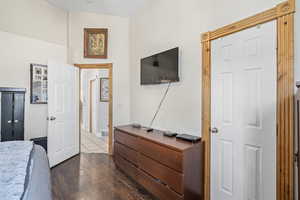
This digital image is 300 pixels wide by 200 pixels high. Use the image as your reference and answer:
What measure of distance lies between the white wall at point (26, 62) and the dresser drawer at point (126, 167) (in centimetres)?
171

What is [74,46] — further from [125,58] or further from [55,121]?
[55,121]

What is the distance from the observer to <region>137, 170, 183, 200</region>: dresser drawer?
6.42ft

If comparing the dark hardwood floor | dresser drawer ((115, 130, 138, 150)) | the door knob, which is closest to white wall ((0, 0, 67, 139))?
the dark hardwood floor

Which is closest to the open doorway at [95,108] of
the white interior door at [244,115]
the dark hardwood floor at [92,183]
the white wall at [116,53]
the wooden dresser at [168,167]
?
the white wall at [116,53]

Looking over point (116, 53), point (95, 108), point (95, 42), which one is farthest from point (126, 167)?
point (95, 108)

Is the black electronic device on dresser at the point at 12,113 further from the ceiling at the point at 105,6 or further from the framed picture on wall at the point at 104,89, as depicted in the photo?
the framed picture on wall at the point at 104,89

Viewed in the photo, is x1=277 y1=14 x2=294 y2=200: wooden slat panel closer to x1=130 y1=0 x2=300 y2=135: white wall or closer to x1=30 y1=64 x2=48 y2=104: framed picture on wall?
x1=130 y1=0 x2=300 y2=135: white wall

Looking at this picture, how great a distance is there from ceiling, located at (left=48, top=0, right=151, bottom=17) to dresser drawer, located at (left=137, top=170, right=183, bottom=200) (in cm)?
309

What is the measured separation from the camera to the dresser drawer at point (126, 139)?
269 centimetres

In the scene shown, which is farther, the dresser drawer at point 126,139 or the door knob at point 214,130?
the dresser drawer at point 126,139

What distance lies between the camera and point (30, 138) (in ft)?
11.1

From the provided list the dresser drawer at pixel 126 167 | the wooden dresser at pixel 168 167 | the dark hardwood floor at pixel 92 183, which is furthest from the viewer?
the dresser drawer at pixel 126 167

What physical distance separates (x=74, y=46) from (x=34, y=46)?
0.82 meters

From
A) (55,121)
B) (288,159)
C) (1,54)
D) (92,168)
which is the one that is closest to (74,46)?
(1,54)
